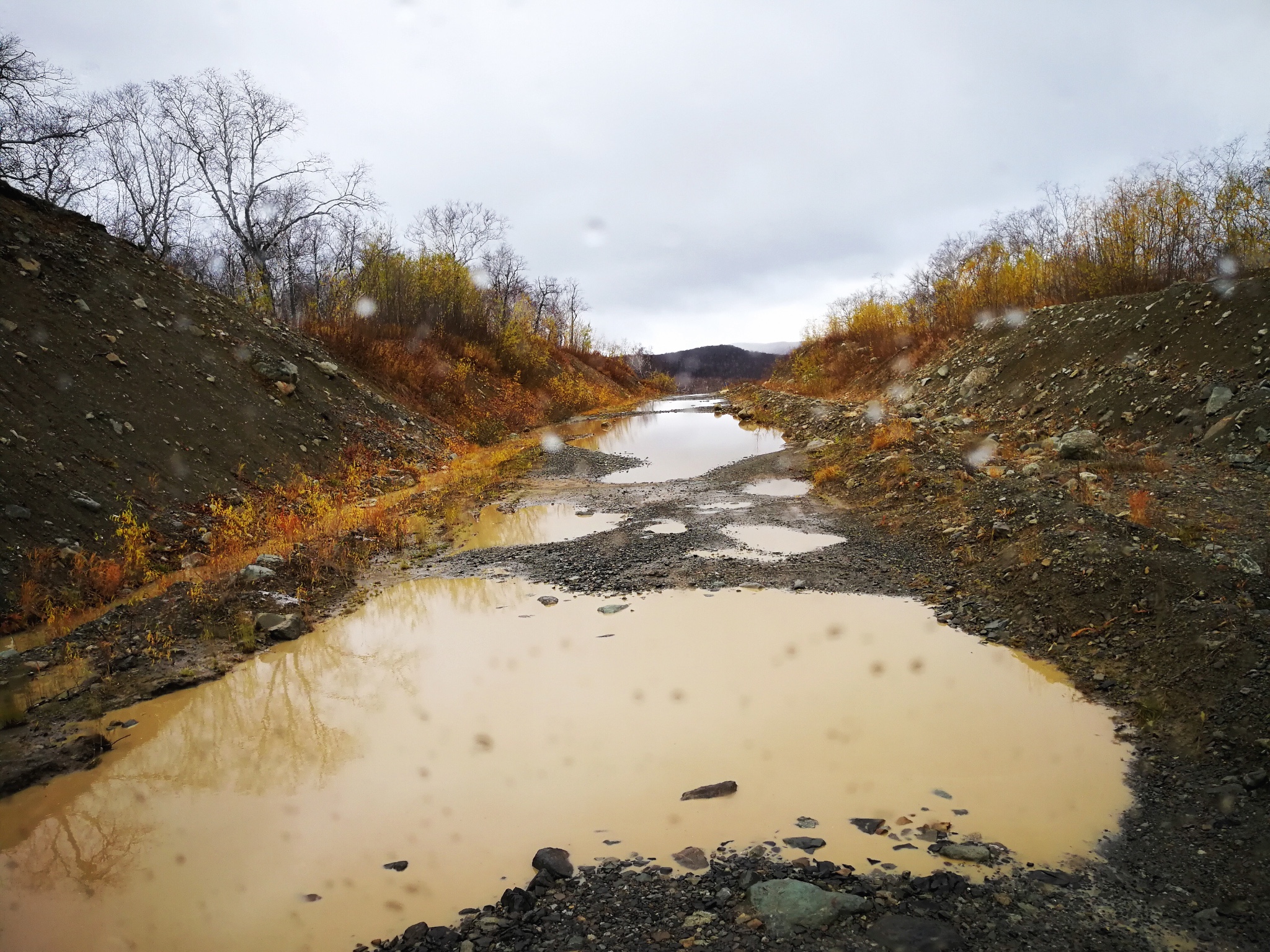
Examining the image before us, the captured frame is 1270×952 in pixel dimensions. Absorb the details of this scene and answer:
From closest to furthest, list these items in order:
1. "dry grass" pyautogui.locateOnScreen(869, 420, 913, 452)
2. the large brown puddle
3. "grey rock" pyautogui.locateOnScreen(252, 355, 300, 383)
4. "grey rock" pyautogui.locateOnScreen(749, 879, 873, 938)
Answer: "grey rock" pyautogui.locateOnScreen(749, 879, 873, 938) → the large brown puddle → "dry grass" pyautogui.locateOnScreen(869, 420, 913, 452) → "grey rock" pyautogui.locateOnScreen(252, 355, 300, 383)

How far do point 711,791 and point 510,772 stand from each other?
1.29 m

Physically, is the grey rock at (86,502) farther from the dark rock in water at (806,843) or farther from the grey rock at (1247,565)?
the grey rock at (1247,565)

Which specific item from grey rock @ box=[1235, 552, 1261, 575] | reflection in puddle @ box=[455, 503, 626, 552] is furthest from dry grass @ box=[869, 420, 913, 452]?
grey rock @ box=[1235, 552, 1261, 575]

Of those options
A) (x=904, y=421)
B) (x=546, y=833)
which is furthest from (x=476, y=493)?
(x=546, y=833)

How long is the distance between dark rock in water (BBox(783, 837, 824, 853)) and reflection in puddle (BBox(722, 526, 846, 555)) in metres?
5.20

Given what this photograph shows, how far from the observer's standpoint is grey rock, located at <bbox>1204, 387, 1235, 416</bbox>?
10.5 m

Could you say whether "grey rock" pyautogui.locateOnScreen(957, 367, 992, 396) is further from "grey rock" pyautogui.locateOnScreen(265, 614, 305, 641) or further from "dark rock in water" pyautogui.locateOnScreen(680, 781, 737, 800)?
"grey rock" pyautogui.locateOnScreen(265, 614, 305, 641)

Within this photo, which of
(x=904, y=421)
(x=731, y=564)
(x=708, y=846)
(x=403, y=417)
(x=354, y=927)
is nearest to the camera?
Result: (x=354, y=927)

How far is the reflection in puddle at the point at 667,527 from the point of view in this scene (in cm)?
985

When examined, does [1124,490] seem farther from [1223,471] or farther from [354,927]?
[354,927]

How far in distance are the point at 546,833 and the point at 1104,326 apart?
1656 centimetres

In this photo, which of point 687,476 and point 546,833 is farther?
point 687,476

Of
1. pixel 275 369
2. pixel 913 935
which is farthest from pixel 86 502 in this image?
pixel 913 935

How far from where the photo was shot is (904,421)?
1479cm
